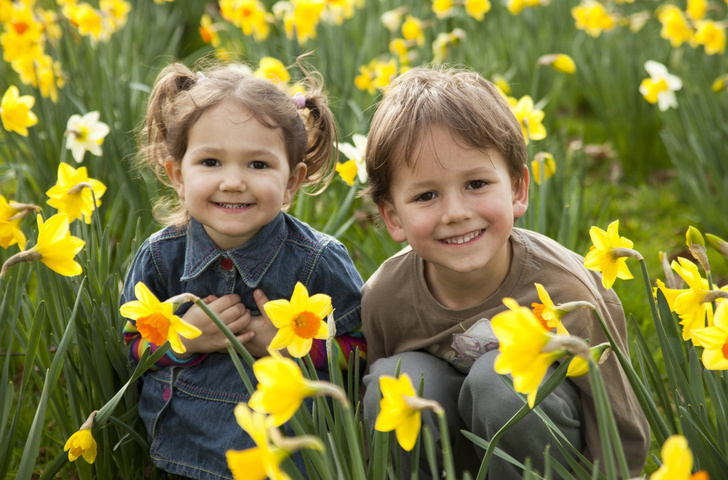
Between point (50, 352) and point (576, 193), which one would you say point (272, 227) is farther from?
point (576, 193)

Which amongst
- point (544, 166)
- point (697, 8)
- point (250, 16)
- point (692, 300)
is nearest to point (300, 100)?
point (544, 166)

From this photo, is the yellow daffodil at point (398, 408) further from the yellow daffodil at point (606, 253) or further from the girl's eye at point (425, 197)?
the girl's eye at point (425, 197)

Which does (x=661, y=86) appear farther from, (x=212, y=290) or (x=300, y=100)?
(x=212, y=290)

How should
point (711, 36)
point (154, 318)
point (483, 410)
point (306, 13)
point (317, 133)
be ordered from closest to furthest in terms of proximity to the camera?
point (154, 318) → point (483, 410) → point (317, 133) → point (711, 36) → point (306, 13)

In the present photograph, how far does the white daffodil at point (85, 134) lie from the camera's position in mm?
2422

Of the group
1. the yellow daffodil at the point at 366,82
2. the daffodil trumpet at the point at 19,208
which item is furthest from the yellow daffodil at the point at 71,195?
the yellow daffodil at the point at 366,82

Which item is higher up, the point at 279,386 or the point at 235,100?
the point at 235,100

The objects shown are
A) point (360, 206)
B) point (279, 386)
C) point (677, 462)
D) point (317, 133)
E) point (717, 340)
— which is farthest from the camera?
point (360, 206)

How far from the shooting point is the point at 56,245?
4.65 feet

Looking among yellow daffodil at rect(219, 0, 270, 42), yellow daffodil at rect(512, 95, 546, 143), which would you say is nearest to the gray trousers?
yellow daffodil at rect(512, 95, 546, 143)

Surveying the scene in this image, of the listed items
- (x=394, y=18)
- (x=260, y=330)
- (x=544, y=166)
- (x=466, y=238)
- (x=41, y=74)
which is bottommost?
(x=260, y=330)

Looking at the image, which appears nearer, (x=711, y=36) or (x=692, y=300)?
(x=692, y=300)

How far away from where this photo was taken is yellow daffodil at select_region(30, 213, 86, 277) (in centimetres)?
141

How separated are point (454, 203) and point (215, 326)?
67 centimetres
